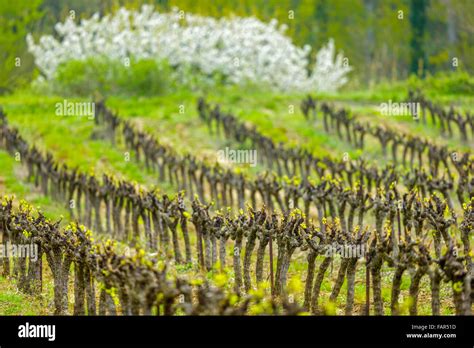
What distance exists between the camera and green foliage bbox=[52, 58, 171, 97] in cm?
3991

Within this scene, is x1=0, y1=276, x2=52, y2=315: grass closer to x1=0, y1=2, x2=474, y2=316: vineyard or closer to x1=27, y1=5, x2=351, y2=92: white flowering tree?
x1=0, y1=2, x2=474, y2=316: vineyard

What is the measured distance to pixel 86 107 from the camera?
1356 inches

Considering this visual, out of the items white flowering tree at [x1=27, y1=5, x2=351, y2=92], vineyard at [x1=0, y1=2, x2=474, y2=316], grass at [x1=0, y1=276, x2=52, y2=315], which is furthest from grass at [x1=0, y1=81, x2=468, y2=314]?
grass at [x1=0, y1=276, x2=52, y2=315]

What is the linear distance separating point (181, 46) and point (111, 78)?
521cm

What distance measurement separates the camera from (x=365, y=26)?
61.6m

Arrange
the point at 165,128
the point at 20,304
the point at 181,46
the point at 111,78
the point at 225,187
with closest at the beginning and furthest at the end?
the point at 20,304
the point at 225,187
the point at 165,128
the point at 111,78
the point at 181,46

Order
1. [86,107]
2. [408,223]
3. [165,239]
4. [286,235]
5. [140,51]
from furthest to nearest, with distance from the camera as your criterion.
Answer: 1. [140,51]
2. [86,107]
3. [165,239]
4. [408,223]
5. [286,235]

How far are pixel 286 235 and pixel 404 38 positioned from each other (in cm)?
4620

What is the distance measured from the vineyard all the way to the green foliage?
12 cm

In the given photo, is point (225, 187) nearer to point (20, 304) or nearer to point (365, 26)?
point (20, 304)

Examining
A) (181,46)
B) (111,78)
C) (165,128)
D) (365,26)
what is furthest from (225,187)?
(365,26)
